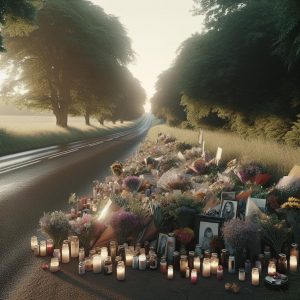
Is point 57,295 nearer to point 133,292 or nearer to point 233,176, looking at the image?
point 133,292

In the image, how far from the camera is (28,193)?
39.5 ft

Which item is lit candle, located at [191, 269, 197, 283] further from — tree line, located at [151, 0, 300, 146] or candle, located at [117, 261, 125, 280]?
tree line, located at [151, 0, 300, 146]

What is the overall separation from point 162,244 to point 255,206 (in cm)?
161

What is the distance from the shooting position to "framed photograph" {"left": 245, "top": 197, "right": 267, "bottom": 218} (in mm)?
6734

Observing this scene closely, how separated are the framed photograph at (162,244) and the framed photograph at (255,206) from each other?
4.43ft

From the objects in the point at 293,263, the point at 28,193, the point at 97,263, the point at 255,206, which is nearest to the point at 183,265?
the point at 97,263

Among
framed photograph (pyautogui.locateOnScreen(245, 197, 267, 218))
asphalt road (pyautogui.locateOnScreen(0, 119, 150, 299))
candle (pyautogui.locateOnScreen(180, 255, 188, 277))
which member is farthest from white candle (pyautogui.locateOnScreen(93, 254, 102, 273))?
framed photograph (pyautogui.locateOnScreen(245, 197, 267, 218))

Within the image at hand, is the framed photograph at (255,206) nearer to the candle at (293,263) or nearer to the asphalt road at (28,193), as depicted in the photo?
the candle at (293,263)

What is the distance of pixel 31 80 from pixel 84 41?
21.7ft

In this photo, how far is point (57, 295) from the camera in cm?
511

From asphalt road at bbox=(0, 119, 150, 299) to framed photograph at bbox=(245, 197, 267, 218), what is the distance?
3.33m

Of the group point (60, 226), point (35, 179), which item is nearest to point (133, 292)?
point (60, 226)

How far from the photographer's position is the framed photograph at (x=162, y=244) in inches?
253

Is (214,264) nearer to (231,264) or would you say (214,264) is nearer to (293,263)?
(231,264)
